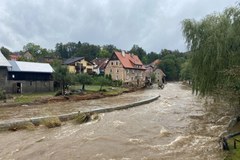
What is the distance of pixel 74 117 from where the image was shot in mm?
19938

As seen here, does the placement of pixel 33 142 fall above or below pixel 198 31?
below

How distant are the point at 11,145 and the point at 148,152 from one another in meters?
6.55

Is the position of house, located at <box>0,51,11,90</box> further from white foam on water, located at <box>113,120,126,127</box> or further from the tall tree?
the tall tree

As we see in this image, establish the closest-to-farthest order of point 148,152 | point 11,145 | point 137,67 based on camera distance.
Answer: point 148,152 < point 11,145 < point 137,67

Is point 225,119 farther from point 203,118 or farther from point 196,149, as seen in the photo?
point 196,149

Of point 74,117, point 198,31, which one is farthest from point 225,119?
point 74,117

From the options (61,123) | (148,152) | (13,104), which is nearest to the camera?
(148,152)

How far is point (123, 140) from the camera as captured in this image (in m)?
13.8

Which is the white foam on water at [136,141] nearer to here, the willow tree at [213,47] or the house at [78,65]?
the willow tree at [213,47]

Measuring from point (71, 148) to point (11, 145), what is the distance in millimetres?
3108

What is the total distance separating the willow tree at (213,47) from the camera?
17.0 m

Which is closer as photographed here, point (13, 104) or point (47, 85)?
point (13, 104)

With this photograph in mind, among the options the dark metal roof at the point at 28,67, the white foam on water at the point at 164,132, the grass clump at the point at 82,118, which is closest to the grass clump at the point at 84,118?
the grass clump at the point at 82,118

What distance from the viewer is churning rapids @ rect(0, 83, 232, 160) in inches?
447
